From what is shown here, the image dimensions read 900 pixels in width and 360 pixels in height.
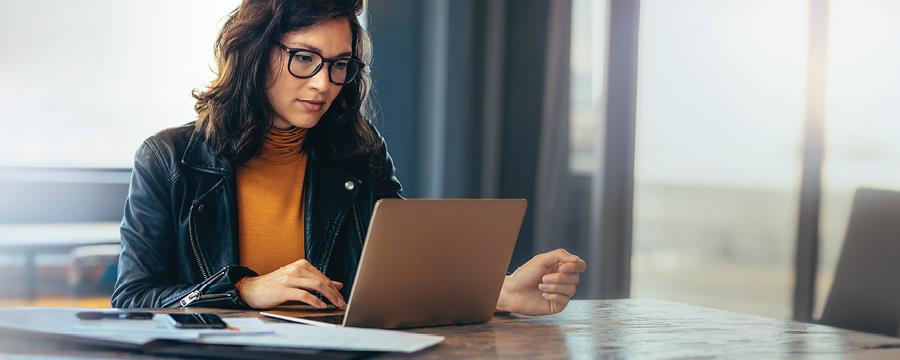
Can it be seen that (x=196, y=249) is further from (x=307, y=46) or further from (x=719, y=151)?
(x=719, y=151)

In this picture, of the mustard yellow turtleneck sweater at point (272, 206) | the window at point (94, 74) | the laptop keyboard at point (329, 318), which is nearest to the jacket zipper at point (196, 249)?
the mustard yellow turtleneck sweater at point (272, 206)

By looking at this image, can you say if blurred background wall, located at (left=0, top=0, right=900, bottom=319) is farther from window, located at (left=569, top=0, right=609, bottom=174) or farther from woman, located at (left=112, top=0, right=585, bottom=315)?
woman, located at (left=112, top=0, right=585, bottom=315)

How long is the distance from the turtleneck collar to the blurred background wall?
69.2 inches

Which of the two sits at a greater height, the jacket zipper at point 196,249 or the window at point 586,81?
the window at point 586,81

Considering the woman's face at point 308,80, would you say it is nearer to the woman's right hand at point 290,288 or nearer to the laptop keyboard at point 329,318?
the woman's right hand at point 290,288

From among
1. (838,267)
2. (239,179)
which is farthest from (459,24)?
(239,179)

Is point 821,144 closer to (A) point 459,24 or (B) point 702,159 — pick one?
(B) point 702,159

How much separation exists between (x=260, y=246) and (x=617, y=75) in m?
2.27

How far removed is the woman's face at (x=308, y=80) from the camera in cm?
193

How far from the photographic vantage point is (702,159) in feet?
11.7

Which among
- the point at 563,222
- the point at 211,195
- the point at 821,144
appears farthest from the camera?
the point at 563,222

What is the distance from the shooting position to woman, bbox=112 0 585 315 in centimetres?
183

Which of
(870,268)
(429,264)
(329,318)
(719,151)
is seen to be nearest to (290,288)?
(329,318)

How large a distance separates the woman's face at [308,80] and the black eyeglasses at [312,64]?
0.03 ft
